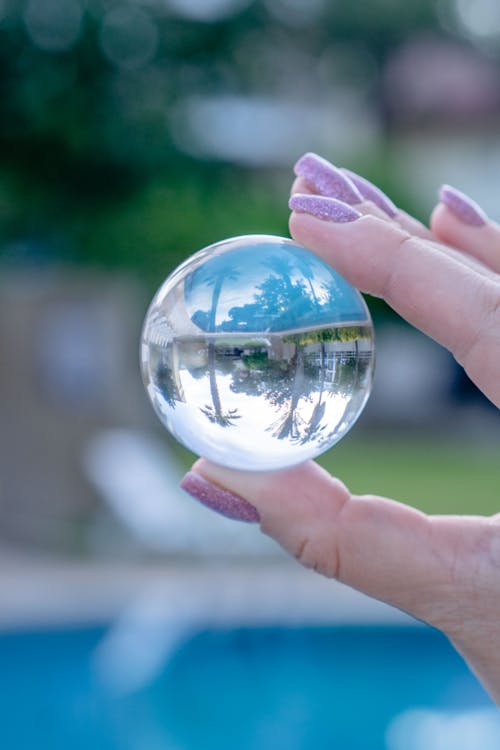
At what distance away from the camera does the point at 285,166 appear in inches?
691

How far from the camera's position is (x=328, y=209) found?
1367 millimetres

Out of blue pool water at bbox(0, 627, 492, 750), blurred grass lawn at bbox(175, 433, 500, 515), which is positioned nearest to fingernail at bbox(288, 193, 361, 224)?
blue pool water at bbox(0, 627, 492, 750)

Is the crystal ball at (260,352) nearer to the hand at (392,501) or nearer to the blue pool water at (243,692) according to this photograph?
the hand at (392,501)

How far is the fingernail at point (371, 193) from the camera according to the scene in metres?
1.53

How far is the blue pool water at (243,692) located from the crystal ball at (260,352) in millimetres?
5117

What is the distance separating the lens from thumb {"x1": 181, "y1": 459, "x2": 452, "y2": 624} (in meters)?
1.44

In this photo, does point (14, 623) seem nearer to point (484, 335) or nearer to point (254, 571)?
point (254, 571)

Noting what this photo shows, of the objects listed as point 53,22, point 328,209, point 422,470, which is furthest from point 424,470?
point 328,209

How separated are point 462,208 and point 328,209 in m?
0.40

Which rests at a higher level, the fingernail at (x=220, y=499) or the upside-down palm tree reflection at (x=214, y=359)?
the upside-down palm tree reflection at (x=214, y=359)

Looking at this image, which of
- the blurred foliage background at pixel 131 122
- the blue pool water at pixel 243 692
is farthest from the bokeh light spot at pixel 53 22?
the blue pool water at pixel 243 692

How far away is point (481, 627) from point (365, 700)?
540 centimetres

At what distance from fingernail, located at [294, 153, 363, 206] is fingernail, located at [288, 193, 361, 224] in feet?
0.31

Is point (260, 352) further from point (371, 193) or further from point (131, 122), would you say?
point (131, 122)
